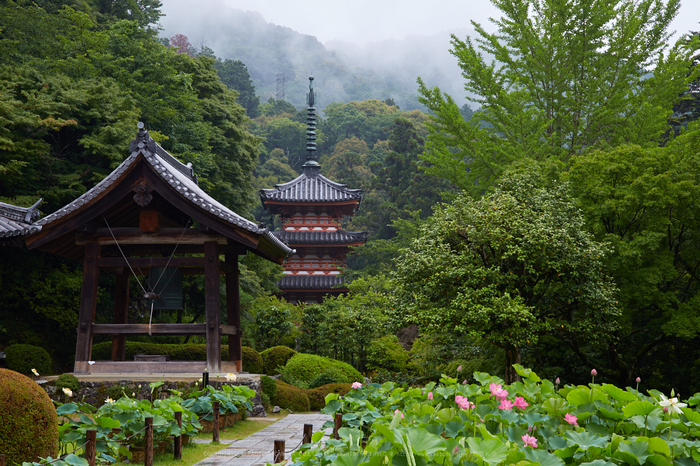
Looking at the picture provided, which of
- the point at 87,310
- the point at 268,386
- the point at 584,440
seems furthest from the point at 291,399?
the point at 584,440

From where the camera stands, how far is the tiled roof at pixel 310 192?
3190 centimetres

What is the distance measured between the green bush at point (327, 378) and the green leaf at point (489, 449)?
12.3 meters

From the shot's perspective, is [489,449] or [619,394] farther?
[619,394]

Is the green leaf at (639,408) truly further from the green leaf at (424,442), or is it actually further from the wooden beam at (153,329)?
the wooden beam at (153,329)

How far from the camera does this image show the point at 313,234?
32.3 metres

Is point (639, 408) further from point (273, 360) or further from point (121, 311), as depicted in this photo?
point (273, 360)

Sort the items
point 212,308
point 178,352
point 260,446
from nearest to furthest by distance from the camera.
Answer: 1. point 260,446
2. point 212,308
3. point 178,352

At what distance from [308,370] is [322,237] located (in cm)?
1741

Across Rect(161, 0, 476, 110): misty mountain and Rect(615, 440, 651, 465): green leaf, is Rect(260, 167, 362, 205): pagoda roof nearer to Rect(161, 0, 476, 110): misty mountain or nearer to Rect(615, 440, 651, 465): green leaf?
Rect(615, 440, 651, 465): green leaf

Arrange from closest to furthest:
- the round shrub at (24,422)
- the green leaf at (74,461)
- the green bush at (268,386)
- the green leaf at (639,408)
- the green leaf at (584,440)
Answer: the green leaf at (584,440) < the green leaf at (639,408) < the green leaf at (74,461) < the round shrub at (24,422) < the green bush at (268,386)

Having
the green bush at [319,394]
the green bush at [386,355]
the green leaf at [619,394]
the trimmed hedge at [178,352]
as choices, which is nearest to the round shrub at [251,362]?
the trimmed hedge at [178,352]

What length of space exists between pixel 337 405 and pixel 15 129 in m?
14.3

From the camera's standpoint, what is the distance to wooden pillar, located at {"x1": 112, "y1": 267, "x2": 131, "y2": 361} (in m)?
12.0

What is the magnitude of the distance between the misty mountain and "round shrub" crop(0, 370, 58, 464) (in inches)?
4471
